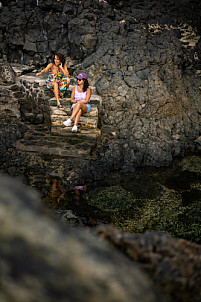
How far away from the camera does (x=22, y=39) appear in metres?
9.78

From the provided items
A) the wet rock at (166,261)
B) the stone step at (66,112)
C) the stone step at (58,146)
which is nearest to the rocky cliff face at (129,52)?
the stone step at (66,112)

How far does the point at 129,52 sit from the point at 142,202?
6.15 m

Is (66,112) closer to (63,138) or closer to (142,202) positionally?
(63,138)

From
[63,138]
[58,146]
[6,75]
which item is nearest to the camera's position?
[58,146]

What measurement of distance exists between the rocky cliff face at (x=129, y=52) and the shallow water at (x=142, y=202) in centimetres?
168

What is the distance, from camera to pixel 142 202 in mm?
5461

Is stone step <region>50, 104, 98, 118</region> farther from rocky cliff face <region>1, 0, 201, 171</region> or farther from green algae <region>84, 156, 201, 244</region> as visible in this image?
green algae <region>84, 156, 201, 244</region>

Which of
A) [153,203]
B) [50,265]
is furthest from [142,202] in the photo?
[50,265]

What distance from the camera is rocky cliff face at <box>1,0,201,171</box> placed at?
28.3 feet

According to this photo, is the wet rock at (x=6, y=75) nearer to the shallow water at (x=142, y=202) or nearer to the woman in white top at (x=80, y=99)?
the woman in white top at (x=80, y=99)

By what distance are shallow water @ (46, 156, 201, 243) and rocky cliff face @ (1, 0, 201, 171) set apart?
1.68 m

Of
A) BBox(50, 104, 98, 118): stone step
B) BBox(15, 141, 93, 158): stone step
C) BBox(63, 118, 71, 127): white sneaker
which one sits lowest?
BBox(15, 141, 93, 158): stone step

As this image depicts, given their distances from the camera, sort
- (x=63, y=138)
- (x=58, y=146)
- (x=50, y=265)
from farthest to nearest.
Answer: (x=63, y=138), (x=58, y=146), (x=50, y=265)

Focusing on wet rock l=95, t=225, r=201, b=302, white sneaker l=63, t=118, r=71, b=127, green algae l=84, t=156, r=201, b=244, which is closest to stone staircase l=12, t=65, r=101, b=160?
white sneaker l=63, t=118, r=71, b=127
